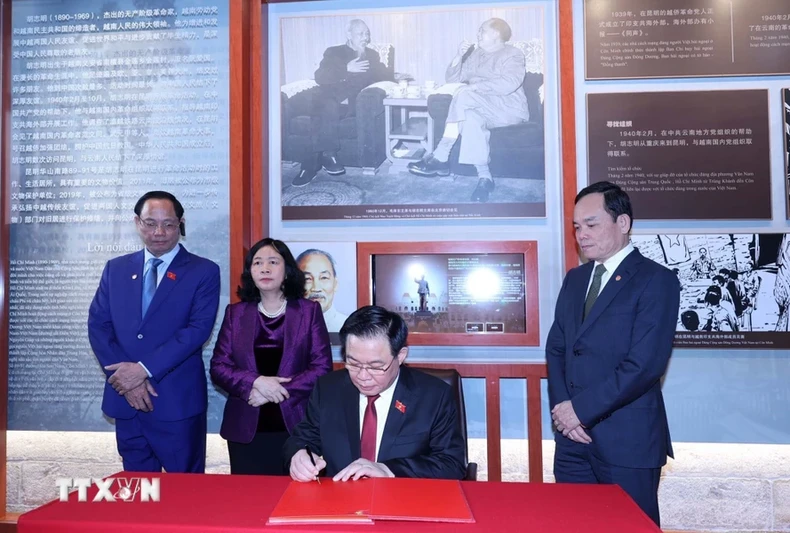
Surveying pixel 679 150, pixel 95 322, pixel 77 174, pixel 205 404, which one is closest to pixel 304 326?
pixel 205 404

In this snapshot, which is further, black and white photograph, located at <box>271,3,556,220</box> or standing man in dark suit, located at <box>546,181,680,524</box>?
black and white photograph, located at <box>271,3,556,220</box>

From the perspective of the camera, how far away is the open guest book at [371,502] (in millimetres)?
1216

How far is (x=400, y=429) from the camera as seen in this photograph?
68.7 inches

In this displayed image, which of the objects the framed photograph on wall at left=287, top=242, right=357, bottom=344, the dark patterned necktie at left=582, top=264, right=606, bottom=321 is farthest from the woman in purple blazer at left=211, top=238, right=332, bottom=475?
the dark patterned necktie at left=582, top=264, right=606, bottom=321

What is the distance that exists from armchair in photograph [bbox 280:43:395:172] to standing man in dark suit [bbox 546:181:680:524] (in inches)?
53.5

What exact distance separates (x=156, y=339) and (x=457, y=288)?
4.94 ft

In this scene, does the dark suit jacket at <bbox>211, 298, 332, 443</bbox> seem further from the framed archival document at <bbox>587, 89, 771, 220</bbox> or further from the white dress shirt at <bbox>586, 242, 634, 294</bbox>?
the framed archival document at <bbox>587, 89, 771, 220</bbox>

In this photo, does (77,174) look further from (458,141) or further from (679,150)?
(679,150)

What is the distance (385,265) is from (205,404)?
1148 millimetres

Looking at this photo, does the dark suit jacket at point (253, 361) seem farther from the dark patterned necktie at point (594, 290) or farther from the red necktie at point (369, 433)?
the dark patterned necktie at point (594, 290)

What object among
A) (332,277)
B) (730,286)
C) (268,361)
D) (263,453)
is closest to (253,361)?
(268,361)

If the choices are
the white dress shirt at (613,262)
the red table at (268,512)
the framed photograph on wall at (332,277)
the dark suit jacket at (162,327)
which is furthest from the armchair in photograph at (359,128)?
the red table at (268,512)

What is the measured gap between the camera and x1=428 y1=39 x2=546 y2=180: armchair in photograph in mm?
3186

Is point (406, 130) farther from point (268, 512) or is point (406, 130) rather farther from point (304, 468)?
point (268, 512)
